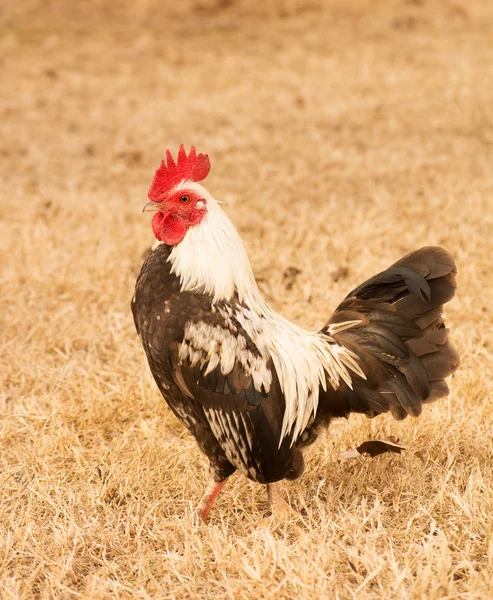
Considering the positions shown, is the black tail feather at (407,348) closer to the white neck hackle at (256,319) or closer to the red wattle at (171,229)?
the white neck hackle at (256,319)

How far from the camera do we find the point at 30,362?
4.81m

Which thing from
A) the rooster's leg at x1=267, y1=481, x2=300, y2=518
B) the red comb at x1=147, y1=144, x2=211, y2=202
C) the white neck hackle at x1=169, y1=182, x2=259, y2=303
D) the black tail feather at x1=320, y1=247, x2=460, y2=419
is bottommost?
the rooster's leg at x1=267, y1=481, x2=300, y2=518

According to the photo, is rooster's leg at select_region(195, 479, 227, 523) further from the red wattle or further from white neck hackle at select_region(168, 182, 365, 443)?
the red wattle

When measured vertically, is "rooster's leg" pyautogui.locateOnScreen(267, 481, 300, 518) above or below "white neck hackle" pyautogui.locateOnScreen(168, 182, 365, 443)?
below

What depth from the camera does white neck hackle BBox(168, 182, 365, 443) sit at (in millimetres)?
3141

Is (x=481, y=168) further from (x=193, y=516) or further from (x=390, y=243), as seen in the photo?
(x=193, y=516)

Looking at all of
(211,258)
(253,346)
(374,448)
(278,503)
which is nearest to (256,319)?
(253,346)

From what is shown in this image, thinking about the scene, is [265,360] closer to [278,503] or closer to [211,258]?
[211,258]

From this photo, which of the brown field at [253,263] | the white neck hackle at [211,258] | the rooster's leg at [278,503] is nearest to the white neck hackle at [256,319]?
the white neck hackle at [211,258]

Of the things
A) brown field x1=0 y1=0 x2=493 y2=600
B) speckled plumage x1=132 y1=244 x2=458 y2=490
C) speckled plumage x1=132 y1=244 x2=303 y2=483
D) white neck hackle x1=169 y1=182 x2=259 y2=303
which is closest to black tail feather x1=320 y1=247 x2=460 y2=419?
speckled plumage x1=132 y1=244 x2=458 y2=490

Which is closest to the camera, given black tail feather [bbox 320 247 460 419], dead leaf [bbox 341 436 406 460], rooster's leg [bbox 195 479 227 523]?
black tail feather [bbox 320 247 460 419]

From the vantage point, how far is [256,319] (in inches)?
128

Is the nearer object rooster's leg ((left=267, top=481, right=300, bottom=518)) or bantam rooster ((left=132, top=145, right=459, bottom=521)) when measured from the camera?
bantam rooster ((left=132, top=145, right=459, bottom=521))

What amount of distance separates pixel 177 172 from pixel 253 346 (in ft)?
2.50
